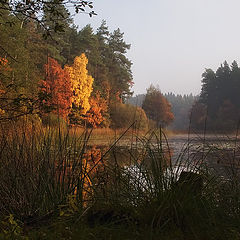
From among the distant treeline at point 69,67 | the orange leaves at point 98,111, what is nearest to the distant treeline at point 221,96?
the distant treeline at point 69,67

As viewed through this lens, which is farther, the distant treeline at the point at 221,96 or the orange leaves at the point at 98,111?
the distant treeline at the point at 221,96

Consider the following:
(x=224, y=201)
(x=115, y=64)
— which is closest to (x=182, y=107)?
(x=115, y=64)

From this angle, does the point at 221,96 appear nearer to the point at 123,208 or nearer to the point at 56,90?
the point at 56,90

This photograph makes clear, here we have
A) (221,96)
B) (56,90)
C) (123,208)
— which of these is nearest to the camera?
(123,208)

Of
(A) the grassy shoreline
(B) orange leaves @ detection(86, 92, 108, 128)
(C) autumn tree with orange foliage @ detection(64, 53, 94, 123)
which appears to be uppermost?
(C) autumn tree with orange foliage @ detection(64, 53, 94, 123)

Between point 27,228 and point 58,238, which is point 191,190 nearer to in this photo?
point 58,238

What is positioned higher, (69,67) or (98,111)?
(69,67)

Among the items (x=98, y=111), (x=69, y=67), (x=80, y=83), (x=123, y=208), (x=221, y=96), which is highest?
(x=221, y=96)

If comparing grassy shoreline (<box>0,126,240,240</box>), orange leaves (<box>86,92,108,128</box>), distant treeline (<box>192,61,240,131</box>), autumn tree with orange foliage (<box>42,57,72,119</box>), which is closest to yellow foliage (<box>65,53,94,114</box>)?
autumn tree with orange foliage (<box>42,57,72,119</box>)

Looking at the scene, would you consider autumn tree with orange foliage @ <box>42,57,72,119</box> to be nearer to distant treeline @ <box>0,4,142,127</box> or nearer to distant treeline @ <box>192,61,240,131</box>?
distant treeline @ <box>0,4,142,127</box>

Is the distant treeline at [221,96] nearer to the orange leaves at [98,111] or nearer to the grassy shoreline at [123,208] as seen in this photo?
the orange leaves at [98,111]

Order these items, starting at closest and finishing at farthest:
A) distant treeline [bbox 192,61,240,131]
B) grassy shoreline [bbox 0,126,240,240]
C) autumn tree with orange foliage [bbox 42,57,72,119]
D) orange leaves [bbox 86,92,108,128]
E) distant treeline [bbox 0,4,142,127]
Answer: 1. grassy shoreline [bbox 0,126,240,240]
2. autumn tree with orange foliage [bbox 42,57,72,119]
3. orange leaves [bbox 86,92,108,128]
4. distant treeline [bbox 0,4,142,127]
5. distant treeline [bbox 192,61,240,131]

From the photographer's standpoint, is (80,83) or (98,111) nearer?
(98,111)

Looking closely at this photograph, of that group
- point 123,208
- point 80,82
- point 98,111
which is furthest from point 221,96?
point 123,208
